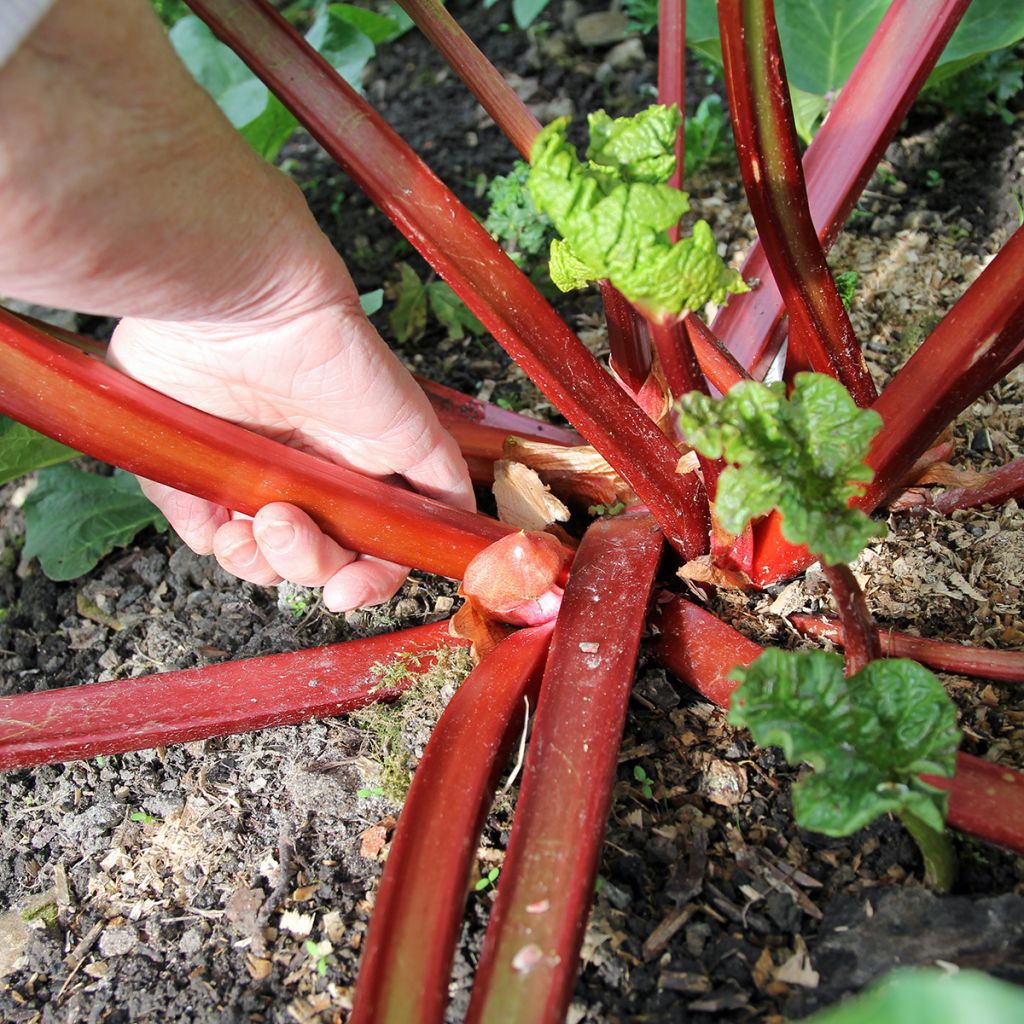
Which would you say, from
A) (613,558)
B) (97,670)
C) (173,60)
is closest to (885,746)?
(613,558)

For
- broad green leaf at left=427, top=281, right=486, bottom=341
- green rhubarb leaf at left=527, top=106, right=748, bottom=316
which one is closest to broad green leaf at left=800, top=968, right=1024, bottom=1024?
green rhubarb leaf at left=527, top=106, right=748, bottom=316

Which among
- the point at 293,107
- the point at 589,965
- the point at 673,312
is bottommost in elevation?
the point at 589,965

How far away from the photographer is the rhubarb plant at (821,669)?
109 centimetres

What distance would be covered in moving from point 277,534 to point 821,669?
2.81 ft

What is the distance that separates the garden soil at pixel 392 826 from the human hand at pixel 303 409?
17 cm

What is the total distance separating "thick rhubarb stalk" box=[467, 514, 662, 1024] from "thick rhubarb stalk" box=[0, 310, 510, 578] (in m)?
0.26

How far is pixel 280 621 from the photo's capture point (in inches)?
76.0

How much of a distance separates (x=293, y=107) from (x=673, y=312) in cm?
61

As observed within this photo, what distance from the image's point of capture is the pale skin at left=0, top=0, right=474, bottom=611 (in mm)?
1091

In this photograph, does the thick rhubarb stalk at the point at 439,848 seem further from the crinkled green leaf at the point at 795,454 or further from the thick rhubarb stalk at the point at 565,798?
the crinkled green leaf at the point at 795,454

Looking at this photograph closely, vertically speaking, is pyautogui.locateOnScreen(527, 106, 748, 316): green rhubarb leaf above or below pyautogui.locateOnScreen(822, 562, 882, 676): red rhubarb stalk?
above

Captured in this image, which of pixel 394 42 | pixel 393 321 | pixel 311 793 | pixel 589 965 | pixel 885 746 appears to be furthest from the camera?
pixel 394 42

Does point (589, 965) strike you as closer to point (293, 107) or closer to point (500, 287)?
point (500, 287)

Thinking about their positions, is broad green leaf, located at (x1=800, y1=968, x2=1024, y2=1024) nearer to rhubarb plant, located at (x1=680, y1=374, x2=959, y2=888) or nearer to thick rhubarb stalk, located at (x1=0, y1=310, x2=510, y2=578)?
rhubarb plant, located at (x1=680, y1=374, x2=959, y2=888)
